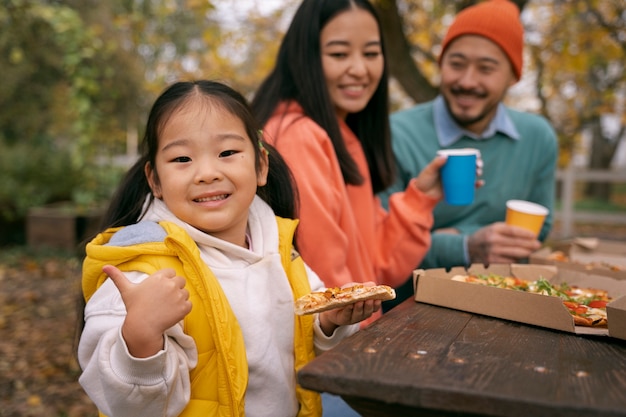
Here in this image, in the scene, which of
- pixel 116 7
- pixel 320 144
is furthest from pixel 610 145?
pixel 320 144

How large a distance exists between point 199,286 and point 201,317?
0.08 meters

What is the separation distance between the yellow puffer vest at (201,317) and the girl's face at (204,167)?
11cm

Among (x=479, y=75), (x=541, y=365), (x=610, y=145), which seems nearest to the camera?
(x=541, y=365)

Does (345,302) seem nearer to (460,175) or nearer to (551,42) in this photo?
(460,175)

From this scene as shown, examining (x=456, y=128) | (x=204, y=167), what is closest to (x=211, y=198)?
(x=204, y=167)

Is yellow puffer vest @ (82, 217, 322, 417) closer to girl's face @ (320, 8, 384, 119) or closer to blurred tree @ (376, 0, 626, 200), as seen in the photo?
girl's face @ (320, 8, 384, 119)

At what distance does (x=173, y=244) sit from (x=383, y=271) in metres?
1.23

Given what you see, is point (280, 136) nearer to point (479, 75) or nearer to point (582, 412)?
point (479, 75)

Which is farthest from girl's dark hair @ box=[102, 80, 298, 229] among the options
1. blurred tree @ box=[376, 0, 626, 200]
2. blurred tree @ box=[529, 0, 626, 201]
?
blurred tree @ box=[529, 0, 626, 201]

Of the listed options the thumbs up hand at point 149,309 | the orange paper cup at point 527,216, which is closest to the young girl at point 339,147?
the orange paper cup at point 527,216

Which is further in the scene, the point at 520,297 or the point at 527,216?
the point at 527,216

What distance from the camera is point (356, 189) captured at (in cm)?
246

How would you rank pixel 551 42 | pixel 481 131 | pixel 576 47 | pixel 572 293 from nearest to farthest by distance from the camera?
pixel 572 293, pixel 481 131, pixel 576 47, pixel 551 42

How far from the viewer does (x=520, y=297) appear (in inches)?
60.5
